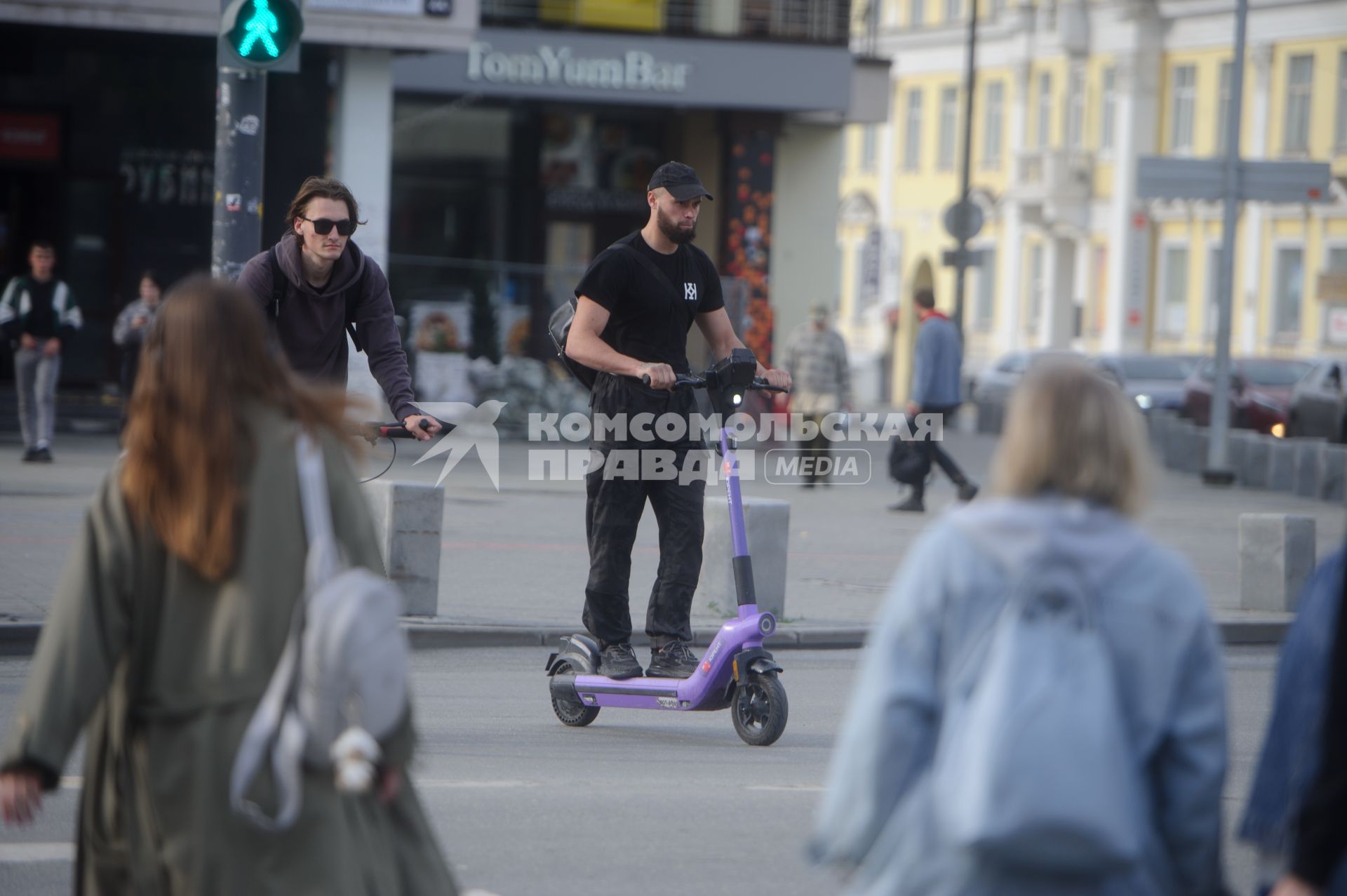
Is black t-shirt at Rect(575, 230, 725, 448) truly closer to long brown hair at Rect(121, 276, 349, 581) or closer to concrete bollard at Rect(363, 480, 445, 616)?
concrete bollard at Rect(363, 480, 445, 616)

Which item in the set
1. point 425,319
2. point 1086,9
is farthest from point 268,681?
point 1086,9

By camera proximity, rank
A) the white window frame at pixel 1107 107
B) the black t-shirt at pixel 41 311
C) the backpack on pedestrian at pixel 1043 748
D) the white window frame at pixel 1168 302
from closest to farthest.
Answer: the backpack on pedestrian at pixel 1043 748 < the black t-shirt at pixel 41 311 < the white window frame at pixel 1168 302 < the white window frame at pixel 1107 107

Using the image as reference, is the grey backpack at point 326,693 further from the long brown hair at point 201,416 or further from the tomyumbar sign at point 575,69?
the tomyumbar sign at point 575,69

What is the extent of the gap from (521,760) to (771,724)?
3.10ft

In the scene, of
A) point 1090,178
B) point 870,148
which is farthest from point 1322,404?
point 870,148

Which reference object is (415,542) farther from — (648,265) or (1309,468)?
(1309,468)

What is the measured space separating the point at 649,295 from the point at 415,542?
3175 mm

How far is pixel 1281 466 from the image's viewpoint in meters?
23.1

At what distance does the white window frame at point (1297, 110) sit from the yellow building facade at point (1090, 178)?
0.04m

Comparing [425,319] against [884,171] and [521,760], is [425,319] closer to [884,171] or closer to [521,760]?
[521,760]

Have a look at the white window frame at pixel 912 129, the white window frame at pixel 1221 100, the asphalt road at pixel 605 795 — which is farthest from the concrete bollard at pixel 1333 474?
the white window frame at pixel 912 129

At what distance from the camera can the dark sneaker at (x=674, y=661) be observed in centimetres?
764

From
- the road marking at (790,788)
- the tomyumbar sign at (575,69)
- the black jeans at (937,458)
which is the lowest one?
the road marking at (790,788)

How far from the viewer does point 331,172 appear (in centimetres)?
2270
